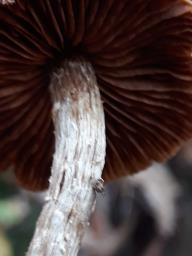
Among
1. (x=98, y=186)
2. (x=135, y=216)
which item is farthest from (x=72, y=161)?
(x=135, y=216)

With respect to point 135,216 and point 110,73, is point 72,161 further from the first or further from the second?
point 135,216

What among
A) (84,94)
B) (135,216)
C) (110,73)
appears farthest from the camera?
(135,216)

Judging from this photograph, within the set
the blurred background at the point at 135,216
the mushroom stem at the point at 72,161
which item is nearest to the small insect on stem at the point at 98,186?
the mushroom stem at the point at 72,161

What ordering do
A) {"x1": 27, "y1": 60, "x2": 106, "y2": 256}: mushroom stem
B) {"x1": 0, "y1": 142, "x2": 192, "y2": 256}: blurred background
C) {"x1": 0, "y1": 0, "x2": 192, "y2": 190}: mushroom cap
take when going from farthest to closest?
{"x1": 0, "y1": 142, "x2": 192, "y2": 256}: blurred background < {"x1": 0, "y1": 0, "x2": 192, "y2": 190}: mushroom cap < {"x1": 27, "y1": 60, "x2": 106, "y2": 256}: mushroom stem

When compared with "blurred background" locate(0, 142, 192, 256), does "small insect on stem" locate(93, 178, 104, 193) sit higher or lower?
higher

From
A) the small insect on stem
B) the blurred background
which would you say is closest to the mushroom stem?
the small insect on stem

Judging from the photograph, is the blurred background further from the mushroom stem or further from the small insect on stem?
the small insect on stem

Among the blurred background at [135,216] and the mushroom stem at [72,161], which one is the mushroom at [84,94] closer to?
the mushroom stem at [72,161]

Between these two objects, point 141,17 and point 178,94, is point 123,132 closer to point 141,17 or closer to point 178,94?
point 178,94

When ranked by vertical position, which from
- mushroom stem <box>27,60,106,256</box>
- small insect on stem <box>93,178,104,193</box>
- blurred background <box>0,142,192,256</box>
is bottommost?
blurred background <box>0,142,192,256</box>
